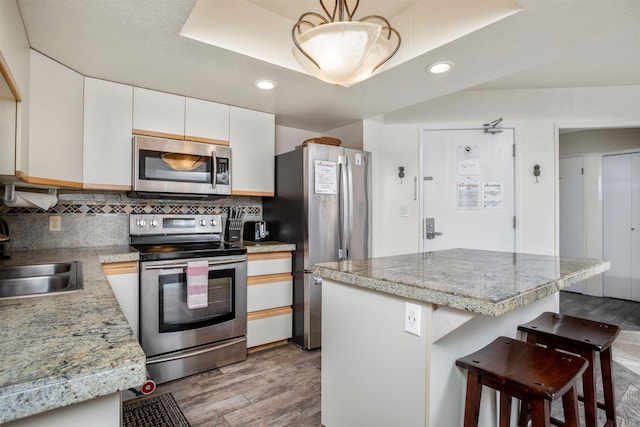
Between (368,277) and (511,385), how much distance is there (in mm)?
580

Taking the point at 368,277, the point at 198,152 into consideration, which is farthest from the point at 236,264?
the point at 368,277

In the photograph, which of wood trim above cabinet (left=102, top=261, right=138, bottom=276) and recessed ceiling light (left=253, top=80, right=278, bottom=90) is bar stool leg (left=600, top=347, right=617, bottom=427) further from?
wood trim above cabinet (left=102, top=261, right=138, bottom=276)

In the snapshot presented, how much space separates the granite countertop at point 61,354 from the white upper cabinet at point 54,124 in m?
1.24

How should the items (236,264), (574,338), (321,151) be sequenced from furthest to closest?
(321,151) → (236,264) → (574,338)

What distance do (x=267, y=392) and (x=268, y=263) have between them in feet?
3.23

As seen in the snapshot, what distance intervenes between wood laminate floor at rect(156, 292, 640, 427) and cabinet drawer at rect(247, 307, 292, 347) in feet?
0.34

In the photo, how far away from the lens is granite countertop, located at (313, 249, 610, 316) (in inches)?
41.6

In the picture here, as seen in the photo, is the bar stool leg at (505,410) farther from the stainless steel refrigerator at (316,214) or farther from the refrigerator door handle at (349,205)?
the refrigerator door handle at (349,205)

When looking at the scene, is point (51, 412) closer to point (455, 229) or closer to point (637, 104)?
point (455, 229)

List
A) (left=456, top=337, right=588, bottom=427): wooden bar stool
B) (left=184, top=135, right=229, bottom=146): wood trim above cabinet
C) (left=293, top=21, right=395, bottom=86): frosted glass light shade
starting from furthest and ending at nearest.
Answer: (left=184, top=135, right=229, bottom=146): wood trim above cabinet
(left=293, top=21, right=395, bottom=86): frosted glass light shade
(left=456, top=337, right=588, bottom=427): wooden bar stool

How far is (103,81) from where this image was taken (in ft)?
7.72

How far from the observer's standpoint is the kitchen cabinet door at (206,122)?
2.70 metres

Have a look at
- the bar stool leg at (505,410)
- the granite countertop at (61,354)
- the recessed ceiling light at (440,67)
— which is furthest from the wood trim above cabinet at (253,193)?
the bar stool leg at (505,410)

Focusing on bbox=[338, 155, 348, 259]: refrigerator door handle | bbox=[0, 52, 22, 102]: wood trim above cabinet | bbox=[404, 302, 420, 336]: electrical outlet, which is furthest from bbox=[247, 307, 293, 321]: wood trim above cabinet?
bbox=[0, 52, 22, 102]: wood trim above cabinet
